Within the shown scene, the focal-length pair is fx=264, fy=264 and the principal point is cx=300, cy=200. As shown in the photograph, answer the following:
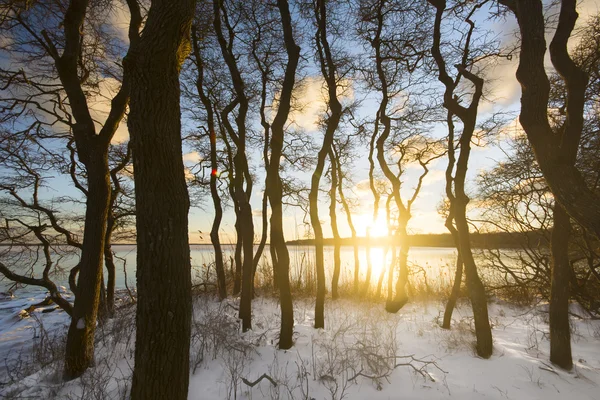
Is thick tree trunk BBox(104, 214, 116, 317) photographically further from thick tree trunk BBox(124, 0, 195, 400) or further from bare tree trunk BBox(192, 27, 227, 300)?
thick tree trunk BBox(124, 0, 195, 400)

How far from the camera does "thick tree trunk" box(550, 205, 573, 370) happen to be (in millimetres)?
4043

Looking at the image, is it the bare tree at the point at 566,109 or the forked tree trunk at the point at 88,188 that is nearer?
the bare tree at the point at 566,109

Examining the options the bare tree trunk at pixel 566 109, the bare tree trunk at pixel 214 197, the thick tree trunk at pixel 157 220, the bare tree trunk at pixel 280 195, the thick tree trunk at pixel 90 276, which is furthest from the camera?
the bare tree trunk at pixel 214 197

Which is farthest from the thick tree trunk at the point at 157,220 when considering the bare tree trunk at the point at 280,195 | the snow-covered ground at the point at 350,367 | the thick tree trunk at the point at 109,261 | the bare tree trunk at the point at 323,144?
the thick tree trunk at the point at 109,261

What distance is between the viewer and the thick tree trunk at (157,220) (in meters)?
2.18

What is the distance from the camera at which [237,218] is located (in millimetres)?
10914

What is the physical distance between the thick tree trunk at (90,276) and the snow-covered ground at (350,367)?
279mm

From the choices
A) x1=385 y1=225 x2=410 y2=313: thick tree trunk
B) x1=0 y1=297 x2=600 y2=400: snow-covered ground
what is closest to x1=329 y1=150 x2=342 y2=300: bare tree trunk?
x1=385 y1=225 x2=410 y2=313: thick tree trunk

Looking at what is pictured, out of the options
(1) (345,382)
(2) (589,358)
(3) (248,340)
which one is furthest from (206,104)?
(2) (589,358)

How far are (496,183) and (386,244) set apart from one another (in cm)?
588

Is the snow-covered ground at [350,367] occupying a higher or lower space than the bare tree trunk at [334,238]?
lower

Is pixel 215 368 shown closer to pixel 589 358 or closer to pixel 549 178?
pixel 549 178

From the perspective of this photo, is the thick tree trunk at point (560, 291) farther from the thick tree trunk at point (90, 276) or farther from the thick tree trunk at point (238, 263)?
the thick tree trunk at point (238, 263)

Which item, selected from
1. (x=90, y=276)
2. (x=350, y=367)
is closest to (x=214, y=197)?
(x=90, y=276)
